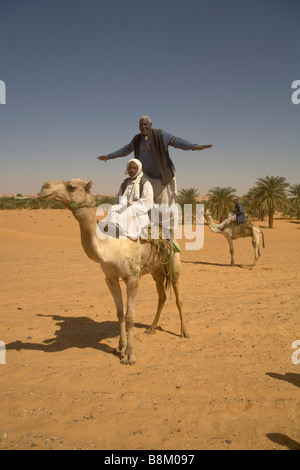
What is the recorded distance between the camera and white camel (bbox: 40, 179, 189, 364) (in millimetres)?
3314

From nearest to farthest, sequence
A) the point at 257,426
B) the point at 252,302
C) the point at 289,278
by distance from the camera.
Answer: the point at 257,426 → the point at 252,302 → the point at 289,278

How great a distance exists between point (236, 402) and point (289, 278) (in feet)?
24.2

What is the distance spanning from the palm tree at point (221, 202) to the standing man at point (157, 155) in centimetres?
2866

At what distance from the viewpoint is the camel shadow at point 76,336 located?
15.7 ft

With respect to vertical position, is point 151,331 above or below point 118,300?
below

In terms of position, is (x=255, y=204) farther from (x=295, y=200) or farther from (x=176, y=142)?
(x=176, y=142)

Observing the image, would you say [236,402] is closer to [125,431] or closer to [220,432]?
[220,432]

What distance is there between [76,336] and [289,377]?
342 cm

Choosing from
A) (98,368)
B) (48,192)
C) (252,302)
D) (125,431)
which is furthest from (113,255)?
(252,302)

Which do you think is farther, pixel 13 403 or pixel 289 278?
pixel 289 278

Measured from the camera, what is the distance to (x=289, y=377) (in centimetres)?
402

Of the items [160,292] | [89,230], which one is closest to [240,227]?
[160,292]

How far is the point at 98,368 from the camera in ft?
13.7

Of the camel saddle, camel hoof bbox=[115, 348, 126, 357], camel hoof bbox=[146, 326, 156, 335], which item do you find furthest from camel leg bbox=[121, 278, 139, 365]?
the camel saddle
